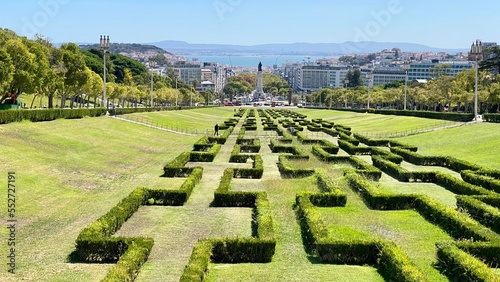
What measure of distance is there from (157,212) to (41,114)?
75.3 ft

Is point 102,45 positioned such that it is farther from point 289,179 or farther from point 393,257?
point 393,257

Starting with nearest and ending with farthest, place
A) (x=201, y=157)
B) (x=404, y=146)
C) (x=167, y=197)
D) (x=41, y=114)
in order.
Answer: (x=167, y=197) < (x=201, y=157) < (x=41, y=114) < (x=404, y=146)

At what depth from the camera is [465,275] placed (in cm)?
1163

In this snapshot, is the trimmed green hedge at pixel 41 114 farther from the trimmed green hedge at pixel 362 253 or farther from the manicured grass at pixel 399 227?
the trimmed green hedge at pixel 362 253

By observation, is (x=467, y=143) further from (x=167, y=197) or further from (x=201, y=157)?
(x=167, y=197)

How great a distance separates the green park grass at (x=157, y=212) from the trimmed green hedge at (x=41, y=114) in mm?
886

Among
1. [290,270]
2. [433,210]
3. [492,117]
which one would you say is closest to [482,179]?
[433,210]

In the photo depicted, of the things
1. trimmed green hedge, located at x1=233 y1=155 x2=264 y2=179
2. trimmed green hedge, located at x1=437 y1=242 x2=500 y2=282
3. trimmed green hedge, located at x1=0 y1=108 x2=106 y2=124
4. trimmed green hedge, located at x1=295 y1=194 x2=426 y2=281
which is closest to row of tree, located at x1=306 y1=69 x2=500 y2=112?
trimmed green hedge, located at x1=233 y1=155 x2=264 y2=179

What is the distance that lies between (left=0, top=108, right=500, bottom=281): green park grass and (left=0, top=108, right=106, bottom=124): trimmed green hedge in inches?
34.9

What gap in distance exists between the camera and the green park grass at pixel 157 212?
12933 millimetres

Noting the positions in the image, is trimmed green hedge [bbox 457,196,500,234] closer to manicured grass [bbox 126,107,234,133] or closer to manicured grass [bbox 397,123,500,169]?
manicured grass [bbox 397,123,500,169]

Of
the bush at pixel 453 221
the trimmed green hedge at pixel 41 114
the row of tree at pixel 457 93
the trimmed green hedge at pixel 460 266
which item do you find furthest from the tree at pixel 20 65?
the row of tree at pixel 457 93

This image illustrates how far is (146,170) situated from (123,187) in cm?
555

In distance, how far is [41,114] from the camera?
37.8 m
